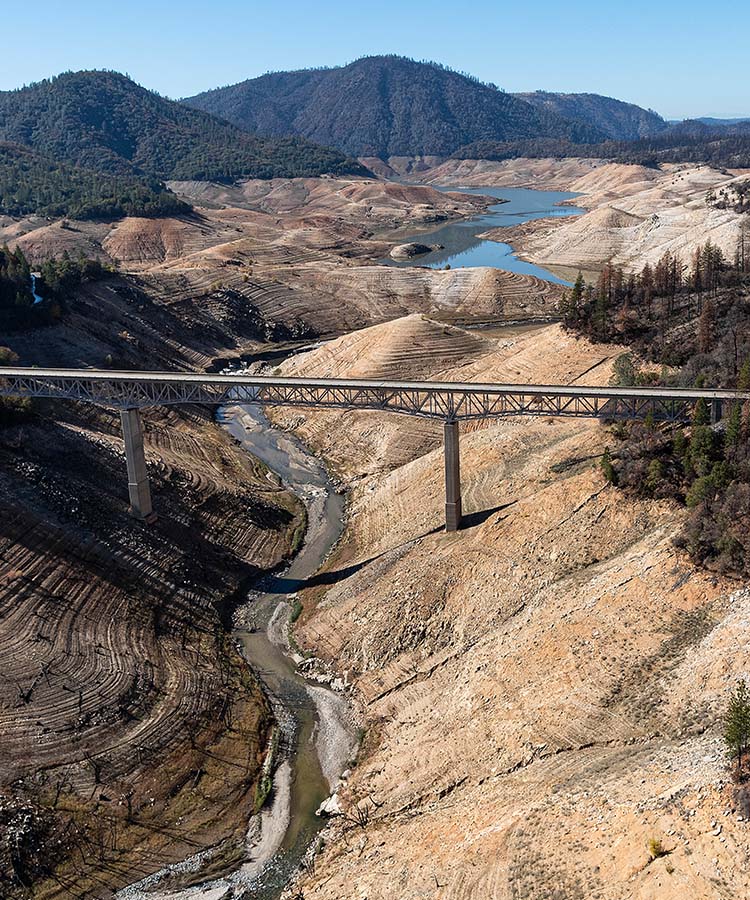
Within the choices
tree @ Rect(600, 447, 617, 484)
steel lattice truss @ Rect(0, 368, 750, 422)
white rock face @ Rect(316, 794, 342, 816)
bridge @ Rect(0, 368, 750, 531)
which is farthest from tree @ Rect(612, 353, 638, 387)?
white rock face @ Rect(316, 794, 342, 816)

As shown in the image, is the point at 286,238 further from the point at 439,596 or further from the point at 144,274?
the point at 439,596

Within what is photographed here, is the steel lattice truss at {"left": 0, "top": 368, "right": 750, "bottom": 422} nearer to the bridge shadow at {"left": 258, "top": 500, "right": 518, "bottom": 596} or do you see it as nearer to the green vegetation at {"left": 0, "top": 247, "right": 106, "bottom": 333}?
the bridge shadow at {"left": 258, "top": 500, "right": 518, "bottom": 596}

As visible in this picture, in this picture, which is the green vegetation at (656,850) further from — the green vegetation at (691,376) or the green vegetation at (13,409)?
the green vegetation at (13,409)

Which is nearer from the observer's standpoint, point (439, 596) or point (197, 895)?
point (197, 895)

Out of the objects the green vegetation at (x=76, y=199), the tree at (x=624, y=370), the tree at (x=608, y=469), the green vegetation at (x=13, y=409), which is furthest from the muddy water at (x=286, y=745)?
the green vegetation at (x=76, y=199)

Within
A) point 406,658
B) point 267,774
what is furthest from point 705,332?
point 267,774

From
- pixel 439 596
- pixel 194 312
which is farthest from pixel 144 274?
pixel 439 596

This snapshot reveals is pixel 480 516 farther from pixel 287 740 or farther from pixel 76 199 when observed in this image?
pixel 76 199
